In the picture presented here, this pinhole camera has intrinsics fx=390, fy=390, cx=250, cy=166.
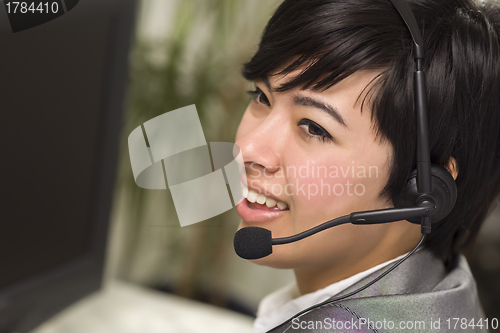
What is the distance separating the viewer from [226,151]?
60cm

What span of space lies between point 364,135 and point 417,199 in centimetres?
11

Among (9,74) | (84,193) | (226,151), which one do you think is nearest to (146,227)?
(84,193)

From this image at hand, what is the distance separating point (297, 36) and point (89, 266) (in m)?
0.58

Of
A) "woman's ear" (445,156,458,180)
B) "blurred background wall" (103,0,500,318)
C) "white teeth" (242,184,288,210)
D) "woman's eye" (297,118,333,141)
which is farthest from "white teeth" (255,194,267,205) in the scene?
"blurred background wall" (103,0,500,318)

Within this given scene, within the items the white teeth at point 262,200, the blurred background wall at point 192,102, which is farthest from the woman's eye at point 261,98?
the blurred background wall at point 192,102

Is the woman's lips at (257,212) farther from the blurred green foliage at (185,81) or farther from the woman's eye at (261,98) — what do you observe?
the blurred green foliage at (185,81)

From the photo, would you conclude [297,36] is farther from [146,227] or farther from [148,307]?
[146,227]

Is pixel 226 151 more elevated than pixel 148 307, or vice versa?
pixel 226 151

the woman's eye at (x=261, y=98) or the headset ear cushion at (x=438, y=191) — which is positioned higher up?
the woman's eye at (x=261, y=98)

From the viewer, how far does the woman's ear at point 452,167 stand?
1.84 feet

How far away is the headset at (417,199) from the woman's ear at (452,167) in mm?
43

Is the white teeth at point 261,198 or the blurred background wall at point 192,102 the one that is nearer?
the white teeth at point 261,198

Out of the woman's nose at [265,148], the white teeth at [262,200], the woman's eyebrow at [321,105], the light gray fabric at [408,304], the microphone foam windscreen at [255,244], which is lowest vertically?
the light gray fabric at [408,304]

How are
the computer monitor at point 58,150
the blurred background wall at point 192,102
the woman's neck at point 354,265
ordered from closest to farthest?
the computer monitor at point 58,150 → the woman's neck at point 354,265 → the blurred background wall at point 192,102
